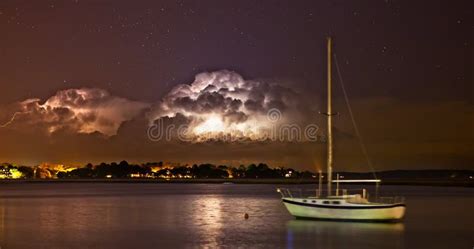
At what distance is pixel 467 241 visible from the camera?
3662cm

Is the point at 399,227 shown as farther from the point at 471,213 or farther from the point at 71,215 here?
the point at 71,215

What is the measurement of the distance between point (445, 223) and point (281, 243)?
1826 centimetres

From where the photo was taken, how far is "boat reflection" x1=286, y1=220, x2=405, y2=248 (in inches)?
1411

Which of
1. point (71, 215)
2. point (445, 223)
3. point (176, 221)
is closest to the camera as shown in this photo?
point (445, 223)

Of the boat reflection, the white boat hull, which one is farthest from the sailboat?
the boat reflection

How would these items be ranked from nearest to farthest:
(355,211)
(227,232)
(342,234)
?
(342,234) → (227,232) → (355,211)

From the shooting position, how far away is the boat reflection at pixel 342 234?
3584cm

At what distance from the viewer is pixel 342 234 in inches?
1559

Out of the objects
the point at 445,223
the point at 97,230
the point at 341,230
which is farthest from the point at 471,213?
the point at 97,230

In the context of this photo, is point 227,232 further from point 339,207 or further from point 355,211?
point 355,211

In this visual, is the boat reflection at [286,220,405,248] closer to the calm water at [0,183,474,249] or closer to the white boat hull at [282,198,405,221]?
the calm water at [0,183,474,249]

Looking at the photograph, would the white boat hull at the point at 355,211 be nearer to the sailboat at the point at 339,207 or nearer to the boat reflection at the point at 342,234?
the sailboat at the point at 339,207

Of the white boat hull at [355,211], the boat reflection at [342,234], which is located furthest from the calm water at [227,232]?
the white boat hull at [355,211]

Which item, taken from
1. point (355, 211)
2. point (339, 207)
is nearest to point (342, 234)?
point (355, 211)
